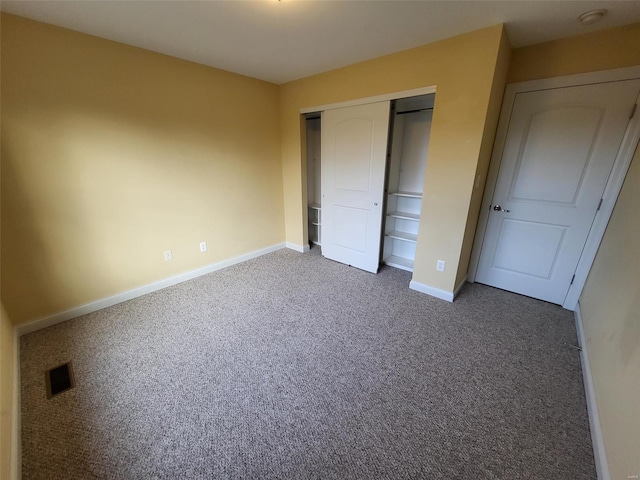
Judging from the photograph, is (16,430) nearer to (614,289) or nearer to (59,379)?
(59,379)

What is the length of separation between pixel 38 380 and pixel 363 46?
3390 mm

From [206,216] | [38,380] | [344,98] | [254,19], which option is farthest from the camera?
[206,216]

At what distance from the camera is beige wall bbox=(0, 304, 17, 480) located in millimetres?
1034

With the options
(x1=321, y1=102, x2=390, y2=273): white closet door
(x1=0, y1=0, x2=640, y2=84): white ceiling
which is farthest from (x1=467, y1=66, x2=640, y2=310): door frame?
(x1=321, y1=102, x2=390, y2=273): white closet door

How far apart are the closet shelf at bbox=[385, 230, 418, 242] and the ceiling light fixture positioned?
2.06 m

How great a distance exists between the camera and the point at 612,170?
6.56ft

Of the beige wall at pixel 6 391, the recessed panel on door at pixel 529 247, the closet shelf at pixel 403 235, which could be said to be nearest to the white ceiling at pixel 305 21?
the recessed panel on door at pixel 529 247

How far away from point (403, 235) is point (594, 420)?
2.15 metres

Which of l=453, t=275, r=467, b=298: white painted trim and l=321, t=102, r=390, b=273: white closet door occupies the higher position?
l=321, t=102, r=390, b=273: white closet door

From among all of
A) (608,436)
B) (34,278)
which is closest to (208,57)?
(34,278)

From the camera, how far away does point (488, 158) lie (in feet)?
7.85

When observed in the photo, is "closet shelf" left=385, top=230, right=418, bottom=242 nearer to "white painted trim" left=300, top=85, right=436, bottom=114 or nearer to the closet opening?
the closet opening

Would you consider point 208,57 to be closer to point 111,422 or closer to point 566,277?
point 111,422

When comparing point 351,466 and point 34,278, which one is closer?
point 351,466
